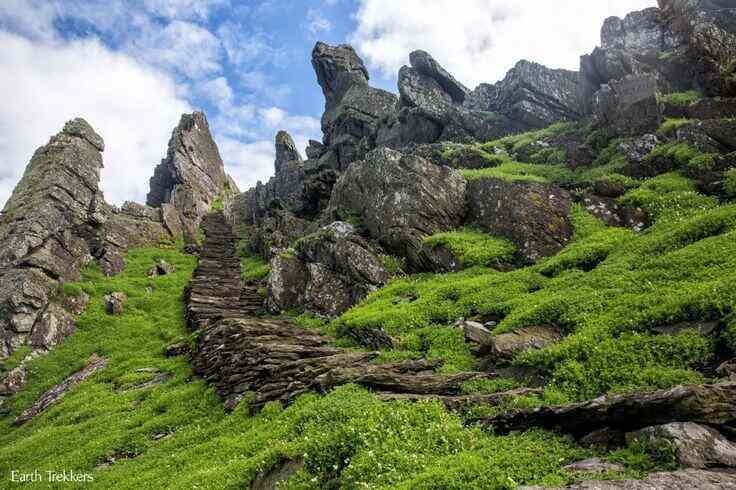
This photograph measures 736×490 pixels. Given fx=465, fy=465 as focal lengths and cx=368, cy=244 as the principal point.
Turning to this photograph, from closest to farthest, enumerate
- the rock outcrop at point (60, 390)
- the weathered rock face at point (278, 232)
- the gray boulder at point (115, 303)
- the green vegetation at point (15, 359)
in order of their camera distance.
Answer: the rock outcrop at point (60, 390) < the green vegetation at point (15, 359) < the gray boulder at point (115, 303) < the weathered rock face at point (278, 232)

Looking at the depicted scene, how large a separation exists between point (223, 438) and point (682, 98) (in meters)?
35.3

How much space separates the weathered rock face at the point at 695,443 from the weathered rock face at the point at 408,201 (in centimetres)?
2052

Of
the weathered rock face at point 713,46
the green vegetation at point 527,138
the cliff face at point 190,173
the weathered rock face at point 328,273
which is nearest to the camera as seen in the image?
the weathered rock face at point 328,273

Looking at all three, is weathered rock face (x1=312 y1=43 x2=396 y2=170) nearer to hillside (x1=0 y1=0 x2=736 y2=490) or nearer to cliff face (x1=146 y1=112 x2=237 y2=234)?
hillside (x1=0 y1=0 x2=736 y2=490)

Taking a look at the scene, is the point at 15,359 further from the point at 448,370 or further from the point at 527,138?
the point at 527,138

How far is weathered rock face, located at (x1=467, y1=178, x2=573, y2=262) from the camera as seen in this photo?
25.4 m

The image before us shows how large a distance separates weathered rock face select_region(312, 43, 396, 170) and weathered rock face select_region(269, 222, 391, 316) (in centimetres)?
2822

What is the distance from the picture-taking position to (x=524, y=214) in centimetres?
2712

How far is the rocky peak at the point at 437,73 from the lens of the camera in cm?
5766

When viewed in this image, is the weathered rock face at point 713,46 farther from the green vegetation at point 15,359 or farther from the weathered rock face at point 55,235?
the weathered rock face at point 55,235

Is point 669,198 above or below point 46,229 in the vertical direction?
below

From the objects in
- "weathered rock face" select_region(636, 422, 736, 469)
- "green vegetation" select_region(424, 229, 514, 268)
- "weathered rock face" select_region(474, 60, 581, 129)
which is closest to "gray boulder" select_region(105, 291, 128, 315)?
"green vegetation" select_region(424, 229, 514, 268)

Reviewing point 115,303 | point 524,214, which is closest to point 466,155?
point 524,214

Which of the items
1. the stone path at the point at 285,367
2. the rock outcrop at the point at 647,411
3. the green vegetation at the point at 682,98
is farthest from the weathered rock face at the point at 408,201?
the rock outcrop at the point at 647,411
